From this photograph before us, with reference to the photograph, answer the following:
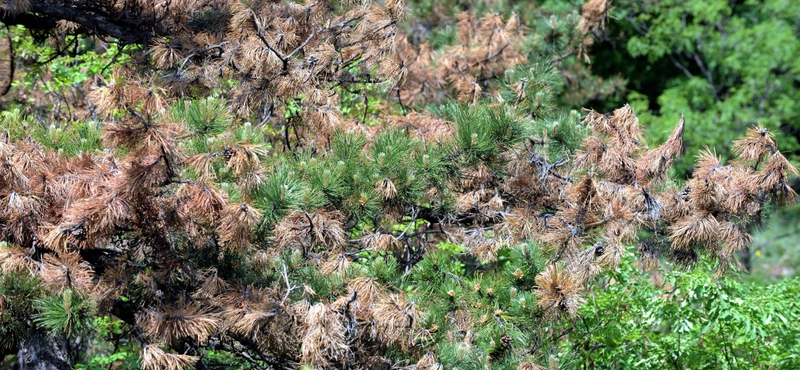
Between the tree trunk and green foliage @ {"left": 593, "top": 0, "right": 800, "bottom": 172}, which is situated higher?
the tree trunk

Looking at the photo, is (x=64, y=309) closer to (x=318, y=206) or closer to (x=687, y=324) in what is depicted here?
(x=318, y=206)

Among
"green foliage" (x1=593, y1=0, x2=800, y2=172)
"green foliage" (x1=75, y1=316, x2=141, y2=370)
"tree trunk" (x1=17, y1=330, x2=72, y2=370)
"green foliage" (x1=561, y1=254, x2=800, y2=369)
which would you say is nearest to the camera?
"tree trunk" (x1=17, y1=330, x2=72, y2=370)

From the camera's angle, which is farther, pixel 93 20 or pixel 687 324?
pixel 687 324

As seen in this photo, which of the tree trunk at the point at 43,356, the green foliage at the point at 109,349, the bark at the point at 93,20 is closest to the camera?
the tree trunk at the point at 43,356

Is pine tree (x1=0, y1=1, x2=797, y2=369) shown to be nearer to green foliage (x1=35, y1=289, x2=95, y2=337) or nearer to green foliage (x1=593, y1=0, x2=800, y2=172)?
green foliage (x1=35, y1=289, x2=95, y2=337)

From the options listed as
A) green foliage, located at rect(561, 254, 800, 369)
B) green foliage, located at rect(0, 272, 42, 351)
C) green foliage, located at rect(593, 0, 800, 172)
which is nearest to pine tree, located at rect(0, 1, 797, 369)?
green foliage, located at rect(0, 272, 42, 351)

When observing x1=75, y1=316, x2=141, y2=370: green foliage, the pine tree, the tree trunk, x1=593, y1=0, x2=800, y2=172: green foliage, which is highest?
the pine tree

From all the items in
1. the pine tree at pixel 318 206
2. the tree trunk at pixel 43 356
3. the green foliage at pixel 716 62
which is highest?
the pine tree at pixel 318 206

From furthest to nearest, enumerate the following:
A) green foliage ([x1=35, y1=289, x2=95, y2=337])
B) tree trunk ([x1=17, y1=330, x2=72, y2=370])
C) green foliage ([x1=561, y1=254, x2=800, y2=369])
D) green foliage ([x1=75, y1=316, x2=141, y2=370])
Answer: green foliage ([x1=75, y1=316, x2=141, y2=370]), green foliage ([x1=561, y1=254, x2=800, y2=369]), tree trunk ([x1=17, y1=330, x2=72, y2=370]), green foliage ([x1=35, y1=289, x2=95, y2=337])

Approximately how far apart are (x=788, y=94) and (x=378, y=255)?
9.85m

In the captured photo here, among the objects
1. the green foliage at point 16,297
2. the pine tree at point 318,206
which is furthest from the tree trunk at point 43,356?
the green foliage at point 16,297

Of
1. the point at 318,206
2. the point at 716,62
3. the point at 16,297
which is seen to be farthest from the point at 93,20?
the point at 716,62

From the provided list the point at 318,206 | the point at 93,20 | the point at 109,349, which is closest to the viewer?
the point at 318,206

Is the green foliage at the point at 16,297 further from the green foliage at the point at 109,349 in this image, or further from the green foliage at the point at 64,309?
the green foliage at the point at 109,349
